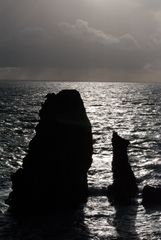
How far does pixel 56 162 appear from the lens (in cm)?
4728

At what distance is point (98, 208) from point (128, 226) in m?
6.20

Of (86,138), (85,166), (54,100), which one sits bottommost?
(85,166)

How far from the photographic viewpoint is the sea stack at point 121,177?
168 ft

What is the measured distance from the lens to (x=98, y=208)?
47.4 m

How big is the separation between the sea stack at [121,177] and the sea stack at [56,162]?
3.88 metres

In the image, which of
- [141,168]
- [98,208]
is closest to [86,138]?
[98,208]

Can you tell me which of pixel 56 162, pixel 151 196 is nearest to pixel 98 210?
pixel 151 196

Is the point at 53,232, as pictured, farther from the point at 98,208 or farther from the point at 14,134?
the point at 14,134

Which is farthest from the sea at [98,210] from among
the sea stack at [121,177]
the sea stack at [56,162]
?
the sea stack at [56,162]

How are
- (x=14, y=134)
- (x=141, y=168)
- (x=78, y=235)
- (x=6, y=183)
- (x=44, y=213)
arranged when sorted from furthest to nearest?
(x=14, y=134), (x=141, y=168), (x=6, y=183), (x=44, y=213), (x=78, y=235)

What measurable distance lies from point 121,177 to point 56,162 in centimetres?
905

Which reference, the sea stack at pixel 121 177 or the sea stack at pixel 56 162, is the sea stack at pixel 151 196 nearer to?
the sea stack at pixel 121 177

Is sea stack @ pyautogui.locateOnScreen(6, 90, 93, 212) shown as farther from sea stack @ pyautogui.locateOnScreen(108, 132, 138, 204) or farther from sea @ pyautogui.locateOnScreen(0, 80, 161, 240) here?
sea stack @ pyautogui.locateOnScreen(108, 132, 138, 204)

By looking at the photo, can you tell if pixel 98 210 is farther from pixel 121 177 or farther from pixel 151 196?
pixel 151 196
